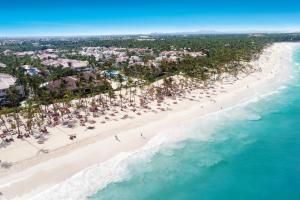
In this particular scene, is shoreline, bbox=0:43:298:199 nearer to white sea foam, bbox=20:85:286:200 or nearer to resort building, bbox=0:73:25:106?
white sea foam, bbox=20:85:286:200

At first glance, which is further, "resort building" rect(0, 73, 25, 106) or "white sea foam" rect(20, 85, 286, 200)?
"resort building" rect(0, 73, 25, 106)

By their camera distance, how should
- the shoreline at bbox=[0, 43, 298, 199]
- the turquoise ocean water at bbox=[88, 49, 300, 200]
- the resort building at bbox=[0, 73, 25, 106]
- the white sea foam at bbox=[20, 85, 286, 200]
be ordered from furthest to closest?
1. the resort building at bbox=[0, 73, 25, 106]
2. the shoreline at bbox=[0, 43, 298, 199]
3. the turquoise ocean water at bbox=[88, 49, 300, 200]
4. the white sea foam at bbox=[20, 85, 286, 200]

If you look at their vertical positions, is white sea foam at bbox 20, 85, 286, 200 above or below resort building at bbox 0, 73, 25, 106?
below

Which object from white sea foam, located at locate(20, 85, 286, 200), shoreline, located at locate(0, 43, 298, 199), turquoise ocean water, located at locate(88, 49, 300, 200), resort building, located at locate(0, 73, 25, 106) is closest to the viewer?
white sea foam, located at locate(20, 85, 286, 200)

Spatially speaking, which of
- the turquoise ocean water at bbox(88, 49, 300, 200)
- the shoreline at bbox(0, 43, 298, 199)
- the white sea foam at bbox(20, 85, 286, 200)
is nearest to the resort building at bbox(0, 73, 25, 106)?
the shoreline at bbox(0, 43, 298, 199)

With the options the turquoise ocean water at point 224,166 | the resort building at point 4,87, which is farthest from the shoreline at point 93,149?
the resort building at point 4,87

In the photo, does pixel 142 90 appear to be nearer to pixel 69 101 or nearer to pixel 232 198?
pixel 69 101

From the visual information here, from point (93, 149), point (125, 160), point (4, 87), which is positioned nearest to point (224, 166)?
point (125, 160)

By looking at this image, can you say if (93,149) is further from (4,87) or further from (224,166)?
(4,87)

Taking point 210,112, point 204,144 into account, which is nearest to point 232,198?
point 204,144
